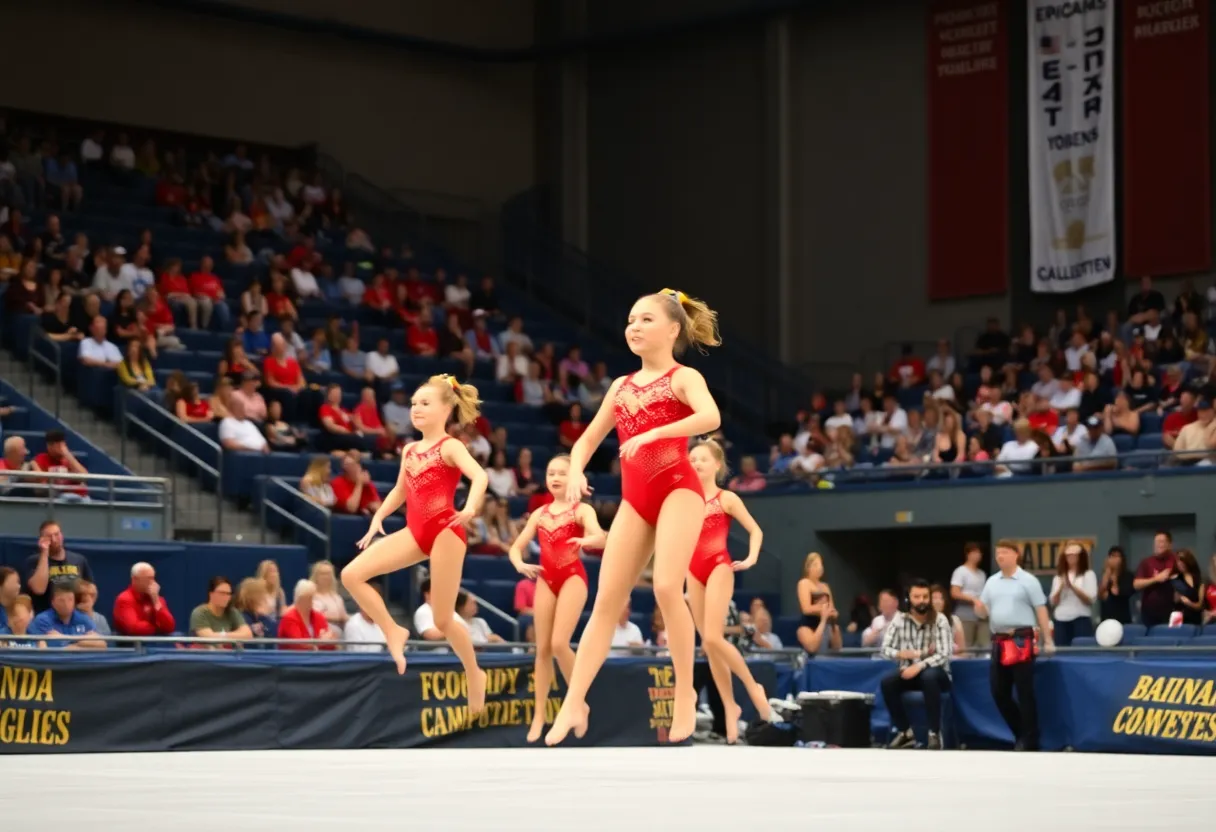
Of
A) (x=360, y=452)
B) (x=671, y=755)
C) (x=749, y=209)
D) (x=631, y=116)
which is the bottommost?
(x=671, y=755)

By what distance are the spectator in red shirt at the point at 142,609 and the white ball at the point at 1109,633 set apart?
7.75 metres

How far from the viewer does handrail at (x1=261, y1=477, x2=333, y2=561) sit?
18.2 m

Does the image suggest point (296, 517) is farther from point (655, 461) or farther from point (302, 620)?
point (655, 461)

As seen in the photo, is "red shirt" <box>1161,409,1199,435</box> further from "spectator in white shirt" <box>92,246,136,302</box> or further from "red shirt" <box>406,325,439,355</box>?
"spectator in white shirt" <box>92,246,136,302</box>

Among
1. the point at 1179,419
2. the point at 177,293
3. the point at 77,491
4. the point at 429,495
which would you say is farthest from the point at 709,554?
the point at 177,293

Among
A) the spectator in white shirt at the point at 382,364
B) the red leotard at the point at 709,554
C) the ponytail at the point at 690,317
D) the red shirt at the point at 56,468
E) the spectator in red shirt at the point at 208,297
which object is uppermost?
the spectator in red shirt at the point at 208,297

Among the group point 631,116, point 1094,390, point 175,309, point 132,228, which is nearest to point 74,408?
point 175,309

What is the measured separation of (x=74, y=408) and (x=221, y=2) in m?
9.90

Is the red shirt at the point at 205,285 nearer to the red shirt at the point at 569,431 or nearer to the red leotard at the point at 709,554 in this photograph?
the red shirt at the point at 569,431

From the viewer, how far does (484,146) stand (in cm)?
3156

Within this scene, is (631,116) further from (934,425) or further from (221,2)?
(934,425)

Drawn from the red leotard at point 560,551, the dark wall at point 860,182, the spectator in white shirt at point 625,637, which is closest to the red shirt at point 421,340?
the dark wall at point 860,182

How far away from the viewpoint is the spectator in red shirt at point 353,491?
19.0 metres

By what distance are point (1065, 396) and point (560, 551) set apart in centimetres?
1089
